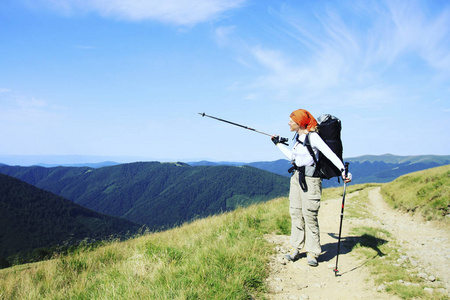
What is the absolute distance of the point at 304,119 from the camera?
5246 millimetres

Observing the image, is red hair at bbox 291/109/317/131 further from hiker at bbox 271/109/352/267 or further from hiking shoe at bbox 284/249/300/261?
hiking shoe at bbox 284/249/300/261

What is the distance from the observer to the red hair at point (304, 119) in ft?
17.2

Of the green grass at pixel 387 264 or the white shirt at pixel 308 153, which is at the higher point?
the white shirt at pixel 308 153

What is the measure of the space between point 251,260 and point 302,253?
71.7 inches

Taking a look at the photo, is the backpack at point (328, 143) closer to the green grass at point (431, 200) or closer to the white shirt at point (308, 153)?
the white shirt at point (308, 153)

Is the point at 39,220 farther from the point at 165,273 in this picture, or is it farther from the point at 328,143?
the point at 328,143

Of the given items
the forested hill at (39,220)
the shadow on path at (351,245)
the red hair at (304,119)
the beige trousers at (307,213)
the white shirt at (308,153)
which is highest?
the red hair at (304,119)

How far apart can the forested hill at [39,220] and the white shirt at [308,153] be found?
138 metres

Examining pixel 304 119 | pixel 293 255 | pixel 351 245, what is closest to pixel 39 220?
pixel 293 255

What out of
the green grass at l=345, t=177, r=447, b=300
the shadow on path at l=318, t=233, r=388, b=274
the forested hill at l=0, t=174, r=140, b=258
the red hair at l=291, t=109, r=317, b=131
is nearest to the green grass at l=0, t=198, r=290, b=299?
the shadow on path at l=318, t=233, r=388, b=274

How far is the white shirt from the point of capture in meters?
5.05

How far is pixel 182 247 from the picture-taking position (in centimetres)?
615

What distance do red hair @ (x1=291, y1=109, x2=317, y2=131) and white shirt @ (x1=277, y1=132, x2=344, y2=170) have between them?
19cm

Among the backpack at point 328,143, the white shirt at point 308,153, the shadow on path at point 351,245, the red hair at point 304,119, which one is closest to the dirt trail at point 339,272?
the shadow on path at point 351,245
